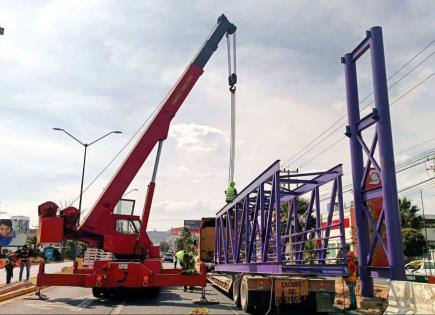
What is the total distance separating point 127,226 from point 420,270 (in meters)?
20.5

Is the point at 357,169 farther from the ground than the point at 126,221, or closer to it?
farther from the ground

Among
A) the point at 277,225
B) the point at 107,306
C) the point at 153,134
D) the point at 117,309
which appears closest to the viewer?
the point at 277,225

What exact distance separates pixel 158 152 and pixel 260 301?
701cm

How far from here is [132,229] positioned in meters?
16.0

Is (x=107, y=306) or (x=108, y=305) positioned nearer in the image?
(x=107, y=306)

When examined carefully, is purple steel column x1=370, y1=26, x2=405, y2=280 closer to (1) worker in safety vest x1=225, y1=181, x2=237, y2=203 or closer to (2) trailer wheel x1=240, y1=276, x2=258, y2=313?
(2) trailer wheel x1=240, y1=276, x2=258, y2=313

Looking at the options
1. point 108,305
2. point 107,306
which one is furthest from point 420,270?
point 107,306

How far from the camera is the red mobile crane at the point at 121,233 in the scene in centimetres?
1398

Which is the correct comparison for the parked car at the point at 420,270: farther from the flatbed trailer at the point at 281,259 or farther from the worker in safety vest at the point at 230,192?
the worker in safety vest at the point at 230,192

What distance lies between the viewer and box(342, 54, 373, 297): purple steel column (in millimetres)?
11031

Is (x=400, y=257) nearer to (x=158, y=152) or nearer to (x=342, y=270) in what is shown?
(x=342, y=270)

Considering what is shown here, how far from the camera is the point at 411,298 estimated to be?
7.83 m

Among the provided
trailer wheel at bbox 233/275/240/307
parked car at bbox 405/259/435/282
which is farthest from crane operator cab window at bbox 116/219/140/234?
parked car at bbox 405/259/435/282

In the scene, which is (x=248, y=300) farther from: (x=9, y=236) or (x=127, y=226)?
(x=9, y=236)
